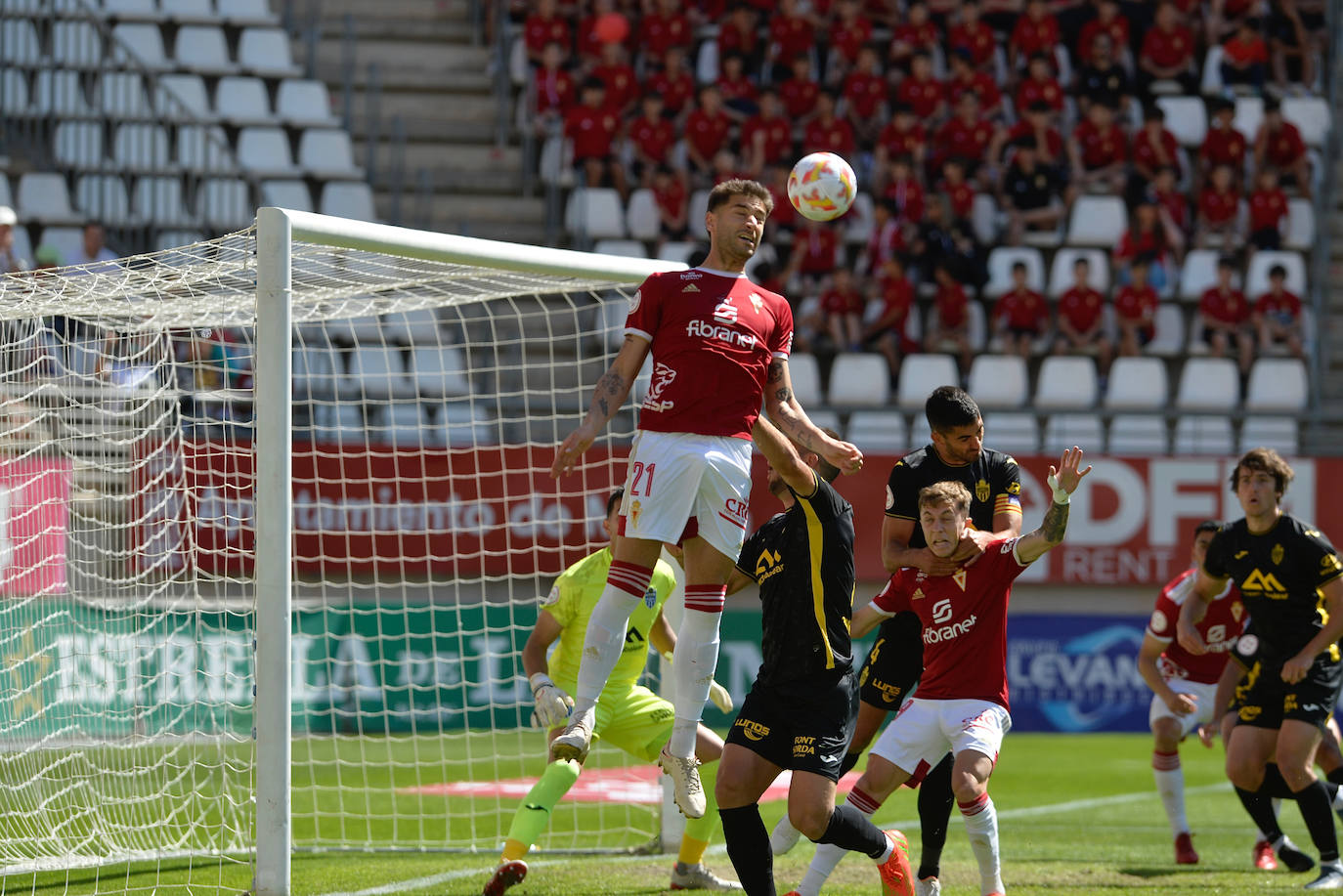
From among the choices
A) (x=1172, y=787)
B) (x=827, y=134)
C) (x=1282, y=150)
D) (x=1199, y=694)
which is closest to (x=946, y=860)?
(x=1172, y=787)

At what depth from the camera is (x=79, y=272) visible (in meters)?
8.34

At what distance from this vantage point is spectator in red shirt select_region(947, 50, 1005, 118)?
20781mm

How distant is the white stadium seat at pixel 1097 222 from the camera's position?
797 inches

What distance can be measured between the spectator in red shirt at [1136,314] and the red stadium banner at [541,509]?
231 cm

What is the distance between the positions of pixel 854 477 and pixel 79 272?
32.5 ft

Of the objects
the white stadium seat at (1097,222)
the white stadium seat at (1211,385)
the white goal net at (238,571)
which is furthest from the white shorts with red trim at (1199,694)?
the white stadium seat at (1097,222)

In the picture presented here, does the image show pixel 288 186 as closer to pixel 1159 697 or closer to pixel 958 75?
pixel 958 75

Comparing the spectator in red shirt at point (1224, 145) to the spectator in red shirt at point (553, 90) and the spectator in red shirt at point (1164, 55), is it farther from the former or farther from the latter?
the spectator in red shirt at point (553, 90)

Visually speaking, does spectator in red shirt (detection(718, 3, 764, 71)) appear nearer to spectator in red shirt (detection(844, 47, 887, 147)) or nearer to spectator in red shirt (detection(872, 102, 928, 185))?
spectator in red shirt (detection(844, 47, 887, 147))

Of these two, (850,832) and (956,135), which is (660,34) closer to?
(956,135)

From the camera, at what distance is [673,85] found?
20188 millimetres

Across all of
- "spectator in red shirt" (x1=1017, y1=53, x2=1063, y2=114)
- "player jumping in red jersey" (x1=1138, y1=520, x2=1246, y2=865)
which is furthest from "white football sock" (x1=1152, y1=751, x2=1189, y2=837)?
"spectator in red shirt" (x1=1017, y1=53, x2=1063, y2=114)

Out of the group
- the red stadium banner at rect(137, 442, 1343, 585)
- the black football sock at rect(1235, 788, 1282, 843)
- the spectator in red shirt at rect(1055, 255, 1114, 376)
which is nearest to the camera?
the black football sock at rect(1235, 788, 1282, 843)

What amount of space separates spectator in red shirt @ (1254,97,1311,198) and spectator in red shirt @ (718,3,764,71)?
6979 millimetres
